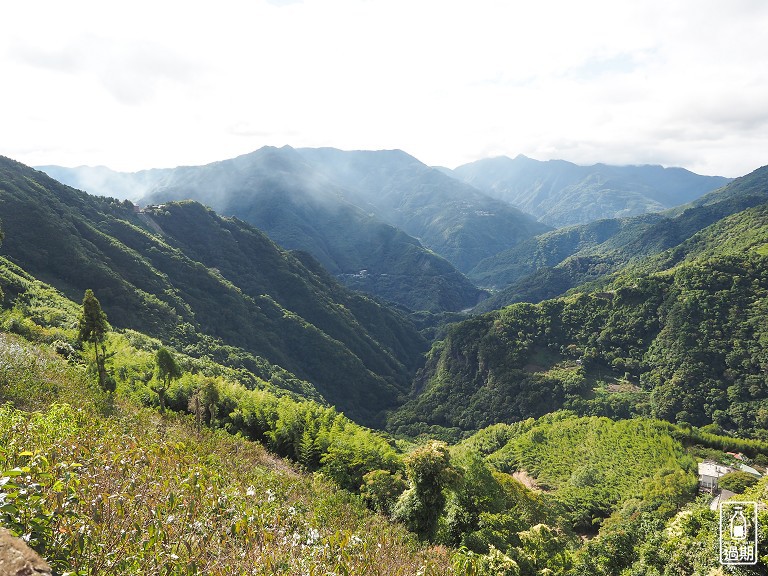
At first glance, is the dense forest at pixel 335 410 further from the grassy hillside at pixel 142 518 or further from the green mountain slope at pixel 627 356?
the green mountain slope at pixel 627 356

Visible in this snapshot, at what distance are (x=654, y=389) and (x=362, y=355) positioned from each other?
248 feet

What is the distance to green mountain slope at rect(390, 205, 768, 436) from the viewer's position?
80.5 m

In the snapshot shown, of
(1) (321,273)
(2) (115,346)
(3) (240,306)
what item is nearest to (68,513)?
(2) (115,346)

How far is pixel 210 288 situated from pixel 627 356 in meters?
108

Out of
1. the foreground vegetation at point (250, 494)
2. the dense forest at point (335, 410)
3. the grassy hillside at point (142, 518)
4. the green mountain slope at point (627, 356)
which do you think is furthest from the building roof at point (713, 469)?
the grassy hillside at point (142, 518)

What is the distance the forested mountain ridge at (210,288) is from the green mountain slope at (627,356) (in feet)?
68.3

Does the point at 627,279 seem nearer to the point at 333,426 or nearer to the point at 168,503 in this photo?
the point at 333,426

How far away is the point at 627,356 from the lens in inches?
3937

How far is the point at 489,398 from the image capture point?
98250 millimetres

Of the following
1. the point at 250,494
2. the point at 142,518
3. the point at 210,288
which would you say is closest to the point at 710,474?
the point at 250,494

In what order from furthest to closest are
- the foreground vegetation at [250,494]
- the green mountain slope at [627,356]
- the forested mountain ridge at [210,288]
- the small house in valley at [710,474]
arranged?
the green mountain slope at [627,356] → the forested mountain ridge at [210,288] → the small house in valley at [710,474] → the foreground vegetation at [250,494]

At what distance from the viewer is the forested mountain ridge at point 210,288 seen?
74375mm

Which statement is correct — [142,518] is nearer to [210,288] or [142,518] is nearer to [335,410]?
[335,410]

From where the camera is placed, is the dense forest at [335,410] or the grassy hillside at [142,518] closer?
the grassy hillside at [142,518]
